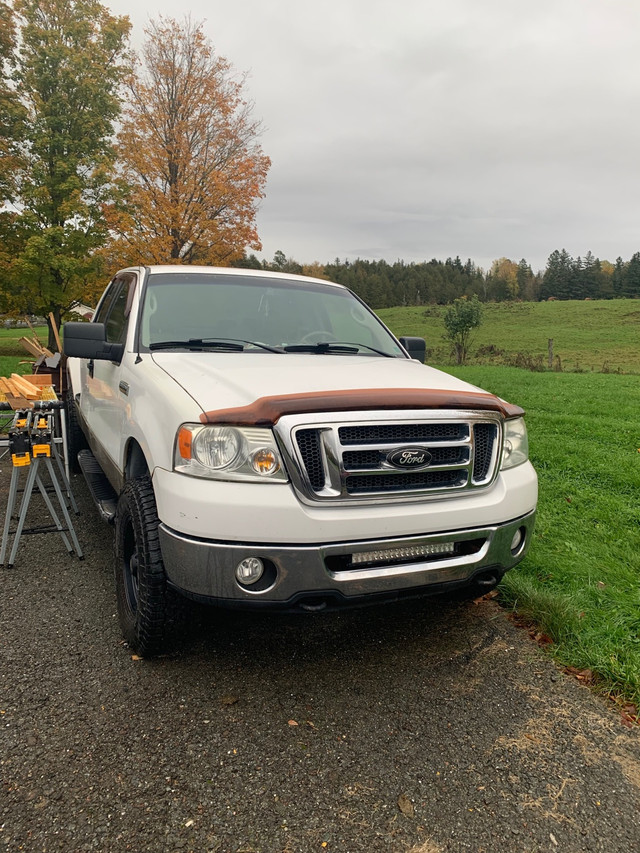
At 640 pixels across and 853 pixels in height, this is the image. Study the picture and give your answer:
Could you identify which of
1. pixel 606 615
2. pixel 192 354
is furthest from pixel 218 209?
pixel 606 615

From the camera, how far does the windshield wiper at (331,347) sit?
3.55m

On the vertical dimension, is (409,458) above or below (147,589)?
above

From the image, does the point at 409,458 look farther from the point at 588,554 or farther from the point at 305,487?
the point at 588,554

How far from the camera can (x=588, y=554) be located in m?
3.94

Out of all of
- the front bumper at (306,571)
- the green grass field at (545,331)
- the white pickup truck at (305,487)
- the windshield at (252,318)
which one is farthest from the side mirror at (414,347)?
the green grass field at (545,331)

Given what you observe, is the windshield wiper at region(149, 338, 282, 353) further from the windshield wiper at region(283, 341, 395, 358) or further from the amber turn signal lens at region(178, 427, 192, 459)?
the amber turn signal lens at region(178, 427, 192, 459)

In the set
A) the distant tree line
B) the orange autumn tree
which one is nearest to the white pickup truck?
the orange autumn tree

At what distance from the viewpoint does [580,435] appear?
7.98 m

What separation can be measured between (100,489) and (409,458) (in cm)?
257

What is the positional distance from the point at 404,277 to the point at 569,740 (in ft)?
374

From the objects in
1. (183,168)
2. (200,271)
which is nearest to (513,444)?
(200,271)

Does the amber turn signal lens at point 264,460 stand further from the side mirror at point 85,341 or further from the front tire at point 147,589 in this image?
the side mirror at point 85,341

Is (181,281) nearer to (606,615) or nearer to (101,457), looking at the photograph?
(101,457)

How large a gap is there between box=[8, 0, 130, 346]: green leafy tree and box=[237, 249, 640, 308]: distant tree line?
72.6 m
